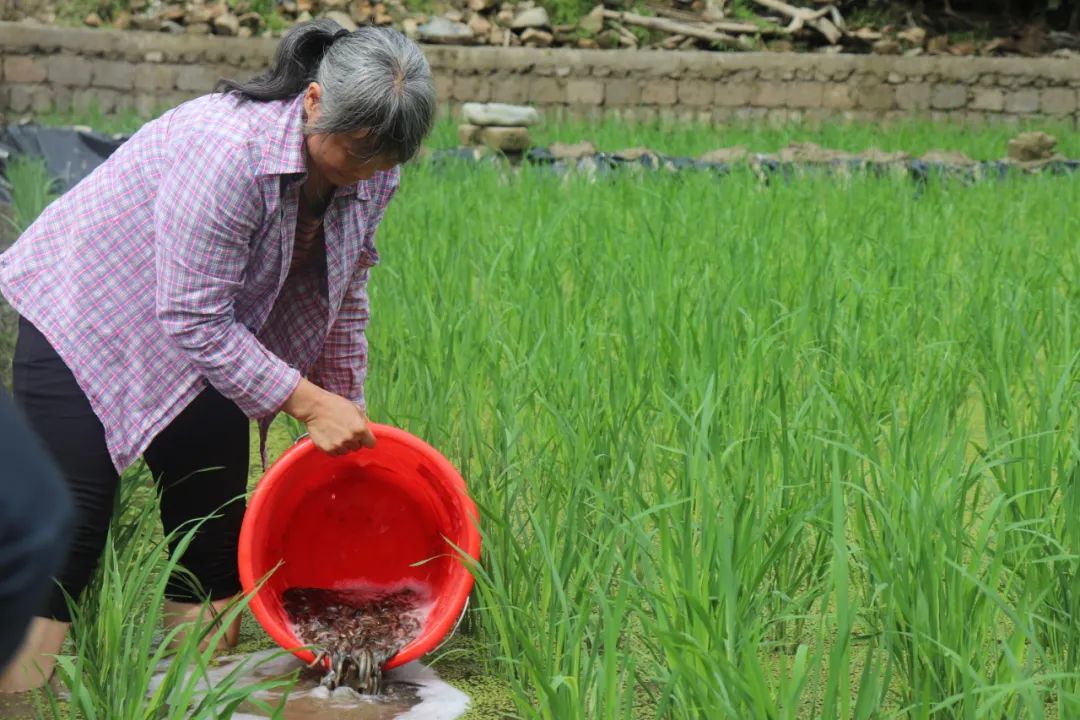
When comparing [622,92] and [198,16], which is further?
[198,16]

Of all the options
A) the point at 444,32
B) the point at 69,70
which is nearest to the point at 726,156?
Answer: the point at 444,32

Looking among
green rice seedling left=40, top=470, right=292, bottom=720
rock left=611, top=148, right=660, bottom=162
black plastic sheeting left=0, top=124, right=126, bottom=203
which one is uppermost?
green rice seedling left=40, top=470, right=292, bottom=720

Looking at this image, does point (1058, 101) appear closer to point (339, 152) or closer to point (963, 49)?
point (963, 49)

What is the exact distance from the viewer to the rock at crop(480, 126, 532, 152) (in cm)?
620

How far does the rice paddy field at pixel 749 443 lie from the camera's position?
1.39 meters

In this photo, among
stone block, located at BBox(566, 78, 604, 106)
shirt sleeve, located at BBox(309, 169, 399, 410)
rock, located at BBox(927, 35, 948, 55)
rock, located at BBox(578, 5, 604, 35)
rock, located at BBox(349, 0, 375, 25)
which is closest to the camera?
shirt sleeve, located at BBox(309, 169, 399, 410)

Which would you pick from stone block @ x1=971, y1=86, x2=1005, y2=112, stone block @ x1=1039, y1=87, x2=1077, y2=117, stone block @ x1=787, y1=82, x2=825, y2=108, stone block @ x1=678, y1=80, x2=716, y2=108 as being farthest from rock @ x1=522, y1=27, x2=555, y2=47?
stone block @ x1=1039, y1=87, x2=1077, y2=117

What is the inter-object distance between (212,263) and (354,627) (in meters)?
0.57

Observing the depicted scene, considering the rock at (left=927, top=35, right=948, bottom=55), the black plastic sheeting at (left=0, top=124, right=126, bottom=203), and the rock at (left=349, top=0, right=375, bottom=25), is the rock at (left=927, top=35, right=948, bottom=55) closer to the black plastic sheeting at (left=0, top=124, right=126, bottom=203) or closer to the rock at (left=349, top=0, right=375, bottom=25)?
the rock at (left=349, top=0, right=375, bottom=25)

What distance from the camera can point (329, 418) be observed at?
5.43 ft

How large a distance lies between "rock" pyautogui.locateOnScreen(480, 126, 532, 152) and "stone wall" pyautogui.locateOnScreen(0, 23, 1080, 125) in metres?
3.74

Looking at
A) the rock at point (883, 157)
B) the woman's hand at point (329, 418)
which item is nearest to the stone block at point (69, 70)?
the rock at point (883, 157)

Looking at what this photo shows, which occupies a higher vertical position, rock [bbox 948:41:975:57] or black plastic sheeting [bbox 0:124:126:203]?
rock [bbox 948:41:975:57]

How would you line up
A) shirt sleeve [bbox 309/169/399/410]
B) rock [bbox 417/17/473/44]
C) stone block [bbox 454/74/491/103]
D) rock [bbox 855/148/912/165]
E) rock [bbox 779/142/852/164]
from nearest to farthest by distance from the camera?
shirt sleeve [bbox 309/169/399/410]
rock [bbox 855/148/912/165]
rock [bbox 779/142/852/164]
stone block [bbox 454/74/491/103]
rock [bbox 417/17/473/44]
